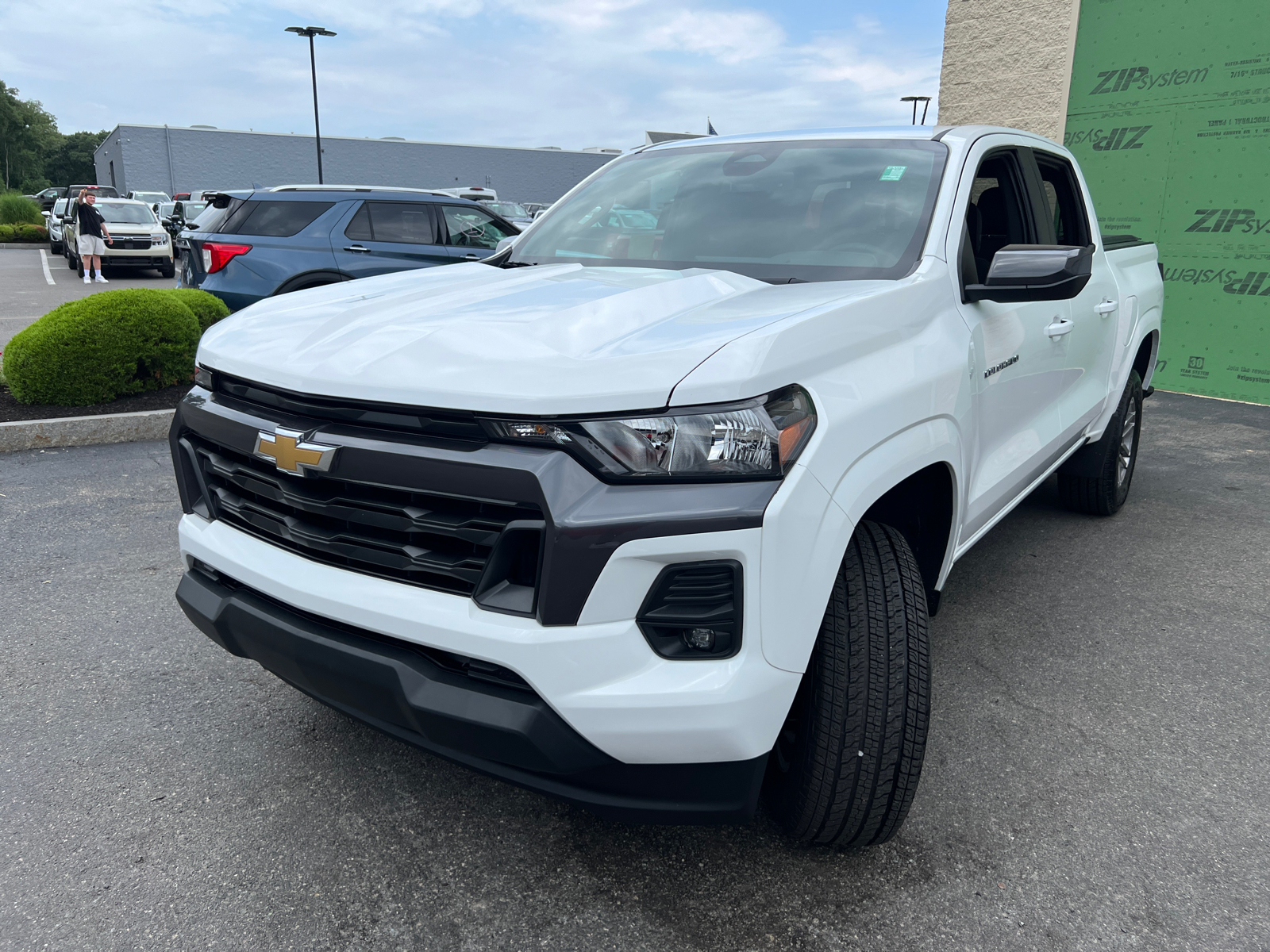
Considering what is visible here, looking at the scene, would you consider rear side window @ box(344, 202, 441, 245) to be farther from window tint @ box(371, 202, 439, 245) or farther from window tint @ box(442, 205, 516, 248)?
window tint @ box(442, 205, 516, 248)

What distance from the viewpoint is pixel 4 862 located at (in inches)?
82.8

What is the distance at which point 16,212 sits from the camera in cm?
3538

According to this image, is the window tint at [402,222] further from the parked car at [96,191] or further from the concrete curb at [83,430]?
the parked car at [96,191]

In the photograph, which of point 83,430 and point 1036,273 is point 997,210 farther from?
point 83,430

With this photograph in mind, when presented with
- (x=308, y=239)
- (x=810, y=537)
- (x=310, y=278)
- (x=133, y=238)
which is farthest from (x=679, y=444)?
(x=133, y=238)

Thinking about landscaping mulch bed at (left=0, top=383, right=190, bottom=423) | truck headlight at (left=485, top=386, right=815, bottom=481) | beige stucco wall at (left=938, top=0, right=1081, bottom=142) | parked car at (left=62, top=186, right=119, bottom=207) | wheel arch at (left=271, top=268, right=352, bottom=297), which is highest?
beige stucco wall at (left=938, top=0, right=1081, bottom=142)

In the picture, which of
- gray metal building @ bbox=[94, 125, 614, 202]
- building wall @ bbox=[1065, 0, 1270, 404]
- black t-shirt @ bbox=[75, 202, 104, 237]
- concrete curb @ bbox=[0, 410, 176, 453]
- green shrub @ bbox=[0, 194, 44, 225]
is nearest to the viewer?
concrete curb @ bbox=[0, 410, 176, 453]

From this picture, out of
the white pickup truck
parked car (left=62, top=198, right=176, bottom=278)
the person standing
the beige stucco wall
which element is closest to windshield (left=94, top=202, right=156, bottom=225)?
parked car (left=62, top=198, right=176, bottom=278)

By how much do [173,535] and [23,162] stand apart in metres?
97.4

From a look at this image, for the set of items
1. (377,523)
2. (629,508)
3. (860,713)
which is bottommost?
(860,713)

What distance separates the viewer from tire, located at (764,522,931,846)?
1.85m

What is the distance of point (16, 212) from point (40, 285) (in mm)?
21456

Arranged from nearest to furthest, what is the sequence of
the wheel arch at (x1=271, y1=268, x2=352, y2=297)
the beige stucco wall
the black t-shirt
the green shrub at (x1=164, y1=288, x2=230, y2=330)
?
the green shrub at (x1=164, y1=288, x2=230, y2=330), the wheel arch at (x1=271, y1=268, x2=352, y2=297), the beige stucco wall, the black t-shirt

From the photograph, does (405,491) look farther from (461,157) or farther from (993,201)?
(461,157)
